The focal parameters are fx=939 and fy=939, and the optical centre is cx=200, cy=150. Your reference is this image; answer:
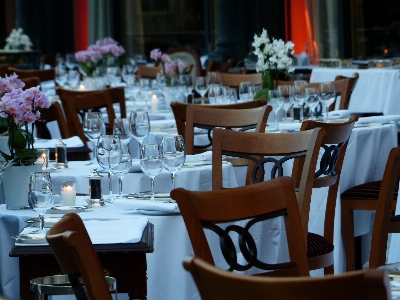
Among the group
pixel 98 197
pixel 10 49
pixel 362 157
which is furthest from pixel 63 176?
pixel 10 49

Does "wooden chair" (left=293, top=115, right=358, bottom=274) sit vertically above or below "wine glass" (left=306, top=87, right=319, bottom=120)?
below

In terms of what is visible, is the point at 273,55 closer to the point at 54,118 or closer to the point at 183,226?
the point at 54,118

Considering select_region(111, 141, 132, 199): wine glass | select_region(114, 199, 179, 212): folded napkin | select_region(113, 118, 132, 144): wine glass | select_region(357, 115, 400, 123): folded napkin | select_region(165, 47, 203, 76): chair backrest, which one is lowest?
select_region(114, 199, 179, 212): folded napkin

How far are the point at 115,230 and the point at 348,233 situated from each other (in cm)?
204

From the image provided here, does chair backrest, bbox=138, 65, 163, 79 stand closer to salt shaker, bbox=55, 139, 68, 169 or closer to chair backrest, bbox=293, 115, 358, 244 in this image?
chair backrest, bbox=293, 115, 358, 244

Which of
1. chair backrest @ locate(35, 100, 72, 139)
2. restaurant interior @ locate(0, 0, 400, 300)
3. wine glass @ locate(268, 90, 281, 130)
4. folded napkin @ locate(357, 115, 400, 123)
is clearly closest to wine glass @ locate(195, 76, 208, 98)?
restaurant interior @ locate(0, 0, 400, 300)

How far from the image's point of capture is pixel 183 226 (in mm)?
2609

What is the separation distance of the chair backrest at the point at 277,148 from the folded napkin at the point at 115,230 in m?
0.72

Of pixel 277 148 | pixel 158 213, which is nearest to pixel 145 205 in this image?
pixel 158 213

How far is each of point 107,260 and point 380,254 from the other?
161 cm

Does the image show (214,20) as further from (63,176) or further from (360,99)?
(63,176)

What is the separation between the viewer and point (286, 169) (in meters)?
4.37

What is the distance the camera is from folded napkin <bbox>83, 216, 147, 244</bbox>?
2.26m

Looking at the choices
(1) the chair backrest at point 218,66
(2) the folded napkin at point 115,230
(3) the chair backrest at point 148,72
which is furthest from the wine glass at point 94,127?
(1) the chair backrest at point 218,66
